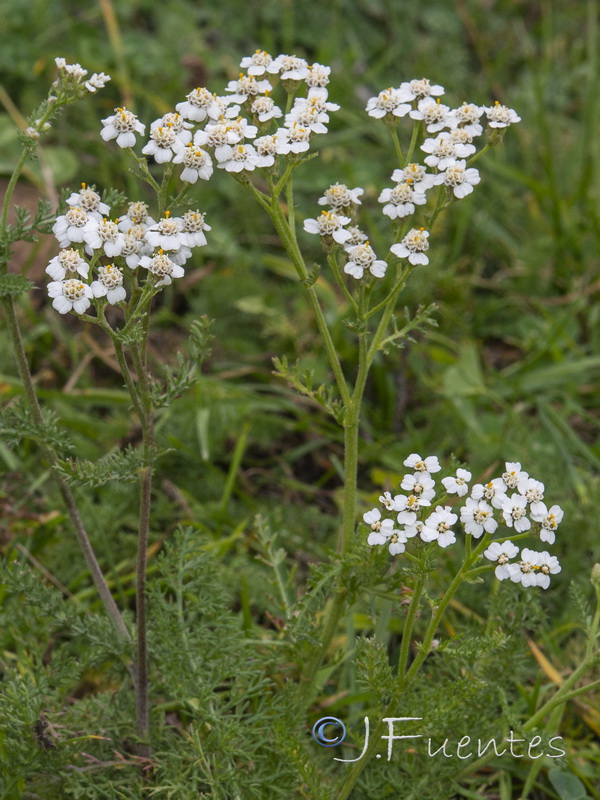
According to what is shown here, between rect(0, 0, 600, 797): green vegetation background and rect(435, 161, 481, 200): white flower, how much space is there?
45.1 inches

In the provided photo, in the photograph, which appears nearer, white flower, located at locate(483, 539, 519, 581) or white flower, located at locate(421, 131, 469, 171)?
white flower, located at locate(483, 539, 519, 581)

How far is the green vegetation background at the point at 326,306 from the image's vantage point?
328cm

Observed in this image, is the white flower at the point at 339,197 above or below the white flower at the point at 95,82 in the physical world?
below

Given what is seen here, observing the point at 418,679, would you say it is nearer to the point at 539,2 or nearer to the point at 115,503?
the point at 115,503

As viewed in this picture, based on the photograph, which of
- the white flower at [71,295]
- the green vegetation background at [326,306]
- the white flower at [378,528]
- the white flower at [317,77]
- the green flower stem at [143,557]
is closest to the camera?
the white flower at [71,295]

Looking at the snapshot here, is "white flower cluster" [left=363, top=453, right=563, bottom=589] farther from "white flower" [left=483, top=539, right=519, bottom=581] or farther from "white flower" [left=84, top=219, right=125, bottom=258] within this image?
"white flower" [left=84, top=219, right=125, bottom=258]

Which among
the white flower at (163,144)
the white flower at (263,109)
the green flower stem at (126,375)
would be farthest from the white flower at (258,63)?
the green flower stem at (126,375)

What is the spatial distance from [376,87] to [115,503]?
10.5 feet

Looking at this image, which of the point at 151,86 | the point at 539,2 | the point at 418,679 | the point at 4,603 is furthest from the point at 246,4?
the point at 418,679

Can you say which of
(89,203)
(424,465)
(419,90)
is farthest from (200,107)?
(424,465)

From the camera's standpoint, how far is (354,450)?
232cm

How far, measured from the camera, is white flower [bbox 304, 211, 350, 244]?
2.17 metres

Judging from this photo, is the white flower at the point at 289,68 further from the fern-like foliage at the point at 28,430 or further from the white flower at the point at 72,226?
the fern-like foliage at the point at 28,430

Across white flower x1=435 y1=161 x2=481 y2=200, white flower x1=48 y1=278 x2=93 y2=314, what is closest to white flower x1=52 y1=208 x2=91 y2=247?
white flower x1=48 y1=278 x2=93 y2=314
